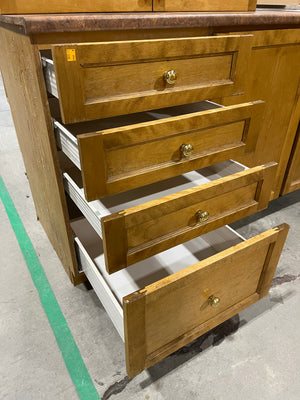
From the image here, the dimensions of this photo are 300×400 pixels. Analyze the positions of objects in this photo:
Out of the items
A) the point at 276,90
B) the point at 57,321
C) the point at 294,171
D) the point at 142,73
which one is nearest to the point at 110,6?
the point at 142,73

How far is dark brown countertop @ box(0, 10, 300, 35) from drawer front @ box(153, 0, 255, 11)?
0.39 feet

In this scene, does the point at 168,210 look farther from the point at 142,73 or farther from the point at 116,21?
the point at 116,21

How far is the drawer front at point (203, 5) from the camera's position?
87cm

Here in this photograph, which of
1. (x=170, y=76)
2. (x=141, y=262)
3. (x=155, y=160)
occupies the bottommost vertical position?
(x=141, y=262)

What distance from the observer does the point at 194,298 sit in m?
0.76

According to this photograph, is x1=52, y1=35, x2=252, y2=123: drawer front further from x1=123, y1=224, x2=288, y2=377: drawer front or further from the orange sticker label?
x1=123, y1=224, x2=288, y2=377: drawer front

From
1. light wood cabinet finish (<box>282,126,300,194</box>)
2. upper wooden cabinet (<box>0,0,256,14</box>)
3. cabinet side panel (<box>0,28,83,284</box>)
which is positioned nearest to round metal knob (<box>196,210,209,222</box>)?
cabinet side panel (<box>0,28,83,284</box>)

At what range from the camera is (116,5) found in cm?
80

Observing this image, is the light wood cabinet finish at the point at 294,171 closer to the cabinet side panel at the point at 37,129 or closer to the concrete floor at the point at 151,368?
the concrete floor at the point at 151,368

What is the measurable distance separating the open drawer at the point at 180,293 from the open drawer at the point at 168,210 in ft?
0.30

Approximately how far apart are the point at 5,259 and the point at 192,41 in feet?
3.68

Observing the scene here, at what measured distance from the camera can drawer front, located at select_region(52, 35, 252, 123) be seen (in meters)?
→ 0.62

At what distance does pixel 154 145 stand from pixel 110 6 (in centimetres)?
39

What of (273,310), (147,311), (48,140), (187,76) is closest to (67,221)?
(48,140)
